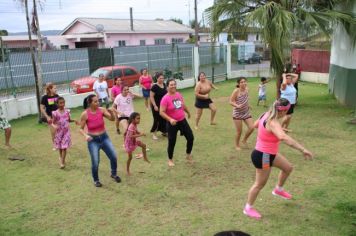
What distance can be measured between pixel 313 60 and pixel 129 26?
19.4 m

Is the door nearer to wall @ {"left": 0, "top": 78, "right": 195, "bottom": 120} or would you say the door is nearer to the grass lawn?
wall @ {"left": 0, "top": 78, "right": 195, "bottom": 120}

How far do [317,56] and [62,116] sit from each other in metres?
18.1

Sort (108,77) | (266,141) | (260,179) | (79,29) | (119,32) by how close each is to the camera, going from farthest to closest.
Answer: (79,29), (119,32), (108,77), (260,179), (266,141)

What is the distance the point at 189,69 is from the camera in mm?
20766

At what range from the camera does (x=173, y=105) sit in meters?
7.14

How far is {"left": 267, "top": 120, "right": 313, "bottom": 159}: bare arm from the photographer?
14.5 feet

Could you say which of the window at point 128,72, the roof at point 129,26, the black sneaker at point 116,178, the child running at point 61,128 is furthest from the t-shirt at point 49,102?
the roof at point 129,26

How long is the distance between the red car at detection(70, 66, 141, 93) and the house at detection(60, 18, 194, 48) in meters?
15.0

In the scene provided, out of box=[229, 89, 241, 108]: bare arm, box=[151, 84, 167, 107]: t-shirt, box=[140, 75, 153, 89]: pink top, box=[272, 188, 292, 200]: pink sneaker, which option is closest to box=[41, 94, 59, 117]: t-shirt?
box=[151, 84, 167, 107]: t-shirt

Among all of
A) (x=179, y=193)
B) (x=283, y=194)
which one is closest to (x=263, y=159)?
(x=283, y=194)

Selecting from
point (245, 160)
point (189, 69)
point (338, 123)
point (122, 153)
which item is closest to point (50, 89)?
point (122, 153)

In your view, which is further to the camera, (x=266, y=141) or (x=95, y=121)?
(x=95, y=121)

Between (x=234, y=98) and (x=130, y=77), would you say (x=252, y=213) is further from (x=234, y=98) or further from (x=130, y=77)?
(x=130, y=77)

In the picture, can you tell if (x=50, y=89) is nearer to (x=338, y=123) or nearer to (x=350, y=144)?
(x=350, y=144)
